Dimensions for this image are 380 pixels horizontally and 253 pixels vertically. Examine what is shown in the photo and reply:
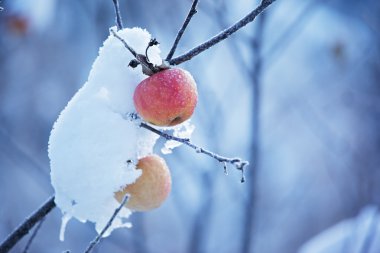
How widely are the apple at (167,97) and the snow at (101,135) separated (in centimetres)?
7

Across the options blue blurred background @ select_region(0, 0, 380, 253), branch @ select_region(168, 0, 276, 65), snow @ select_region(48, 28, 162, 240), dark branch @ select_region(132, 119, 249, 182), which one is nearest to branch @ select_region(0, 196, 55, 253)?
snow @ select_region(48, 28, 162, 240)

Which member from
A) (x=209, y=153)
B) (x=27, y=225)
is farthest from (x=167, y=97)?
(x=27, y=225)

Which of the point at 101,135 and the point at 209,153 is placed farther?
the point at 101,135

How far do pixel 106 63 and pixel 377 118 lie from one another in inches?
93.9

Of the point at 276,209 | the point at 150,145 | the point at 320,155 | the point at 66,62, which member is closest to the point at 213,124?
the point at 150,145

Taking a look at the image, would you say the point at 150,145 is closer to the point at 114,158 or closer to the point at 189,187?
the point at 114,158

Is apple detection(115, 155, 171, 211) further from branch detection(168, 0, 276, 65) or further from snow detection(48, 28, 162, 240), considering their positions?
branch detection(168, 0, 276, 65)

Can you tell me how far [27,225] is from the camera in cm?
68

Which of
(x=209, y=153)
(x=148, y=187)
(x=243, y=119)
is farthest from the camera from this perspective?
(x=243, y=119)

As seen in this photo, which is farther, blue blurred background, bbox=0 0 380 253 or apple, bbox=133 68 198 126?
blue blurred background, bbox=0 0 380 253

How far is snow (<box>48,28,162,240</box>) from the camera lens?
2.17 feet

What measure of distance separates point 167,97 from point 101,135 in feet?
0.47

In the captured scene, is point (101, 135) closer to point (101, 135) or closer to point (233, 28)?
point (101, 135)

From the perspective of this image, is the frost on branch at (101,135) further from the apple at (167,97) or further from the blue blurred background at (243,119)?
the blue blurred background at (243,119)
